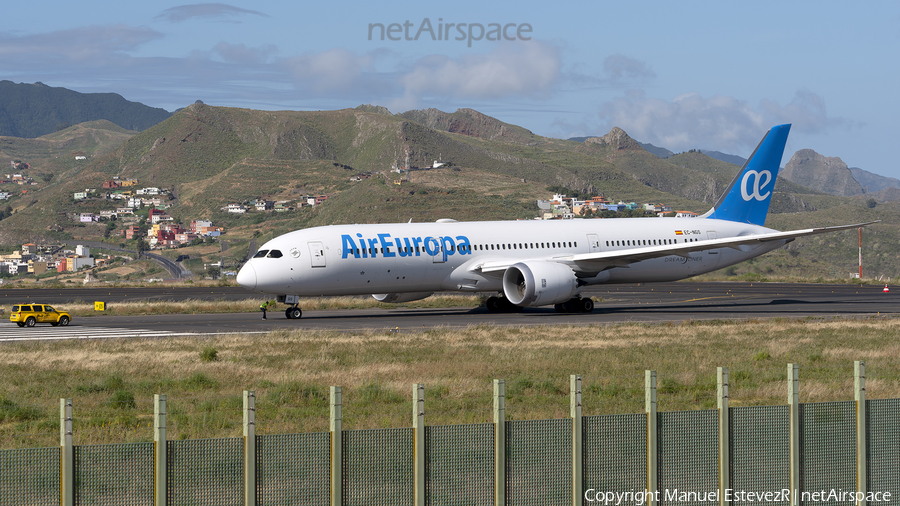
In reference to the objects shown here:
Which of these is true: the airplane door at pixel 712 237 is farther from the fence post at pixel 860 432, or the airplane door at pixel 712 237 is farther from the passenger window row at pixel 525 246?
the fence post at pixel 860 432

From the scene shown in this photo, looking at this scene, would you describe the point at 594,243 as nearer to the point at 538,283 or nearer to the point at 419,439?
the point at 538,283

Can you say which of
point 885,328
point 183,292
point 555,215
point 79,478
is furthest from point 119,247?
point 79,478

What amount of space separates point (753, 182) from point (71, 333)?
36.0m

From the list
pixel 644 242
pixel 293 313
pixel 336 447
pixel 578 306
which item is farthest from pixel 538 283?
pixel 336 447

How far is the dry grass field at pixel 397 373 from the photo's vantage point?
1619cm


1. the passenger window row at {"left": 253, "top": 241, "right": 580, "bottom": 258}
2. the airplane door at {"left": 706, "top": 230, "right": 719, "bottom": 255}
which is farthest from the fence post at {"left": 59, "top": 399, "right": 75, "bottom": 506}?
the airplane door at {"left": 706, "top": 230, "right": 719, "bottom": 255}

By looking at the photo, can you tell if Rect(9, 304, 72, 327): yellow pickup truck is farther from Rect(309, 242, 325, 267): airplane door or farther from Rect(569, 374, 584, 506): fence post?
Rect(569, 374, 584, 506): fence post

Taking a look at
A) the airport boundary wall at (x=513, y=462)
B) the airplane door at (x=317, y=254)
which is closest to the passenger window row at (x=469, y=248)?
the airplane door at (x=317, y=254)

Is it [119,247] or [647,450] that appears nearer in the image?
[647,450]

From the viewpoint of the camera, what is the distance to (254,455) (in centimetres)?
918

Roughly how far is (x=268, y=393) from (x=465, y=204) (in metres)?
134

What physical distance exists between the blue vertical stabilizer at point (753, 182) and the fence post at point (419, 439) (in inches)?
1724

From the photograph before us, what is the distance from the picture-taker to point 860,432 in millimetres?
10797

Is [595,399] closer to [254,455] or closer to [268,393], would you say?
[268,393]
